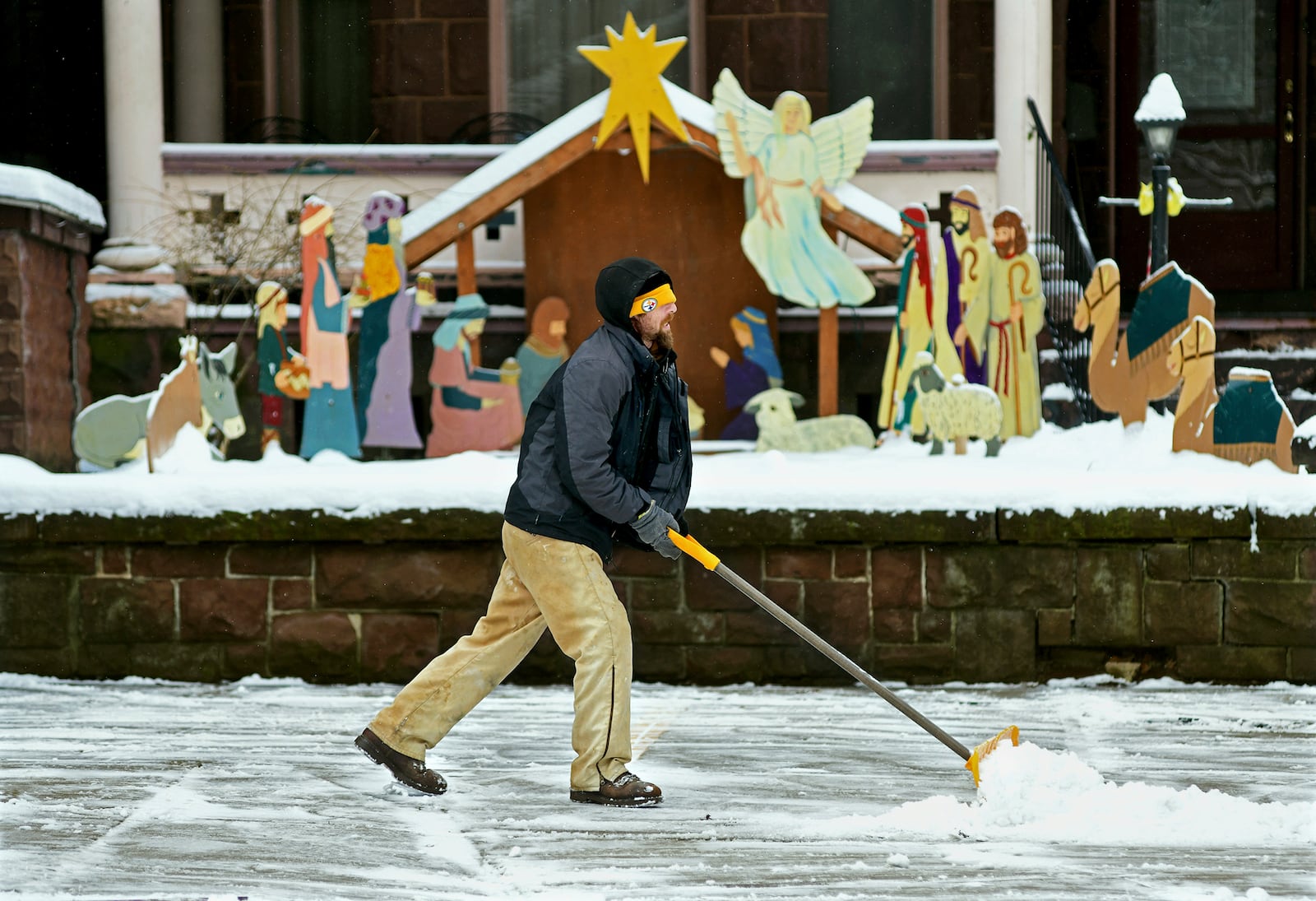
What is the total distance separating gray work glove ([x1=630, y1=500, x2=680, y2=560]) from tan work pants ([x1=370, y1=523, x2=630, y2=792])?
0.18 meters

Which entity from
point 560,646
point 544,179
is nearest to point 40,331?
point 544,179

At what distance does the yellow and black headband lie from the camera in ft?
15.4

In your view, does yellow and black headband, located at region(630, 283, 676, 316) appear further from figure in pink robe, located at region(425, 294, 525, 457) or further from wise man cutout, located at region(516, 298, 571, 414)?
wise man cutout, located at region(516, 298, 571, 414)

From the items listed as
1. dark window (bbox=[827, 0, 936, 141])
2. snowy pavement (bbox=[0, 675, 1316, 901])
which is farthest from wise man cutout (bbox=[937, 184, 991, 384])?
dark window (bbox=[827, 0, 936, 141])

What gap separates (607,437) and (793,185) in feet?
13.0

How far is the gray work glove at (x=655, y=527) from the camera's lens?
4.57 m

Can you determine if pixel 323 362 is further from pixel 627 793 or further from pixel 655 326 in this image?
pixel 627 793

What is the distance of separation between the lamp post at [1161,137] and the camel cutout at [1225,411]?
64.1 inches

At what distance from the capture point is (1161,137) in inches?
344

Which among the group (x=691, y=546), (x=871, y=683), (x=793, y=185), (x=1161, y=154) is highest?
(x=1161, y=154)

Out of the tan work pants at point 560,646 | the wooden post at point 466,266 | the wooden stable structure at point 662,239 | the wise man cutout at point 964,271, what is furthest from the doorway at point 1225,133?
the tan work pants at point 560,646

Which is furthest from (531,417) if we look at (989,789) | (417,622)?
(417,622)

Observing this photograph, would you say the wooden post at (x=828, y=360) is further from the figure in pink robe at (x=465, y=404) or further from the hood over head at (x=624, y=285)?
the hood over head at (x=624, y=285)

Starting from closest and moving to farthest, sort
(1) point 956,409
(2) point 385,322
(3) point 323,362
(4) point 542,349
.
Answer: (1) point 956,409 < (3) point 323,362 < (2) point 385,322 < (4) point 542,349
